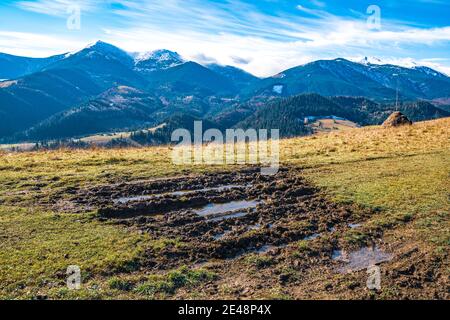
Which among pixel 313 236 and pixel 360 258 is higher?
pixel 313 236

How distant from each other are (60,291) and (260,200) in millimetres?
11857

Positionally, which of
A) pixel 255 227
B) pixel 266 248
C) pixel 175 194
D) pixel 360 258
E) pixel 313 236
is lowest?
pixel 360 258

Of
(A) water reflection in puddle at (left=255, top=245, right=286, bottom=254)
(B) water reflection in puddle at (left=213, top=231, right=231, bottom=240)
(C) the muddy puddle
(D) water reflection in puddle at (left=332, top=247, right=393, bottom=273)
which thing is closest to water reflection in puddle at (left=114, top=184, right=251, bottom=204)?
(C) the muddy puddle

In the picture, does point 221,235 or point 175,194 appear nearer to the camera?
point 221,235

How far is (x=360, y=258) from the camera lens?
44.9 feet

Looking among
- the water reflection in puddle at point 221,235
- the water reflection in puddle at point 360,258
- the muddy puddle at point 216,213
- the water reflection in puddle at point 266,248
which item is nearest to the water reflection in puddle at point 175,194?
the muddy puddle at point 216,213

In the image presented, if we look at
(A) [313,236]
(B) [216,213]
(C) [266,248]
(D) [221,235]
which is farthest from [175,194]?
(A) [313,236]

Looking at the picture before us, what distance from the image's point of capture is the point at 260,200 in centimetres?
2053

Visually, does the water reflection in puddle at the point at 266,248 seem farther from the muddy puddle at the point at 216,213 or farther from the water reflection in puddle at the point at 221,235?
the water reflection in puddle at the point at 221,235

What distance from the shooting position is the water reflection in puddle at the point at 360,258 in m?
13.0

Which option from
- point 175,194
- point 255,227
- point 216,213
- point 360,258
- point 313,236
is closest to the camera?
point 360,258

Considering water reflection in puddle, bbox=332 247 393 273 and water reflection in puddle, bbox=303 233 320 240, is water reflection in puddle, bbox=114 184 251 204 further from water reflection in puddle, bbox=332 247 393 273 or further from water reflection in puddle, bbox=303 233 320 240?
water reflection in puddle, bbox=332 247 393 273

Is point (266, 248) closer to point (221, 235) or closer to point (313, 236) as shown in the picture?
point (221, 235)
